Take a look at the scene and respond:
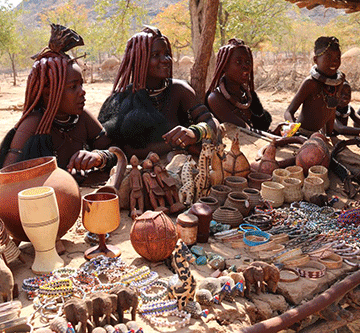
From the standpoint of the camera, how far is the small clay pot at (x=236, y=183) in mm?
3680

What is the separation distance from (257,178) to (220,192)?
0.63 metres

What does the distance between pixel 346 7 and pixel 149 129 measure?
222 cm

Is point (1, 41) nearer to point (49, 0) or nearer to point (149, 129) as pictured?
point (149, 129)

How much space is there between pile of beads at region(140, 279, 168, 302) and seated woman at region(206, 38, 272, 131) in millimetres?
3152

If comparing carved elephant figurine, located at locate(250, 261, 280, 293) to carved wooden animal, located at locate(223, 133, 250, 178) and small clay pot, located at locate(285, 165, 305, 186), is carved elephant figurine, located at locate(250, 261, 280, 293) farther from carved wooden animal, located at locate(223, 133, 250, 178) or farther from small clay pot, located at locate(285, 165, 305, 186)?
small clay pot, located at locate(285, 165, 305, 186)

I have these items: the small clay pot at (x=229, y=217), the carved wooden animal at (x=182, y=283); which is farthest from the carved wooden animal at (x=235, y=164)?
the carved wooden animal at (x=182, y=283)

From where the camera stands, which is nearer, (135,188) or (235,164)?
(135,188)

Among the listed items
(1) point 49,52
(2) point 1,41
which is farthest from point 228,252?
(2) point 1,41

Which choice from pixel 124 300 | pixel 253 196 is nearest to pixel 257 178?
pixel 253 196

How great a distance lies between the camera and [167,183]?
3.26 meters

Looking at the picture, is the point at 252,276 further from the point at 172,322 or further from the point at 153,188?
the point at 153,188

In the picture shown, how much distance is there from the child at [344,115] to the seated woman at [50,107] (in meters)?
3.78

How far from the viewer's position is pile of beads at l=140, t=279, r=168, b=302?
7.24ft

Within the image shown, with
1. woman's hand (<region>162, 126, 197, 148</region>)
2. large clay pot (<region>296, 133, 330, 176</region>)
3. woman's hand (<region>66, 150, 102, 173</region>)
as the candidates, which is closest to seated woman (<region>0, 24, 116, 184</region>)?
woman's hand (<region>66, 150, 102, 173</region>)
